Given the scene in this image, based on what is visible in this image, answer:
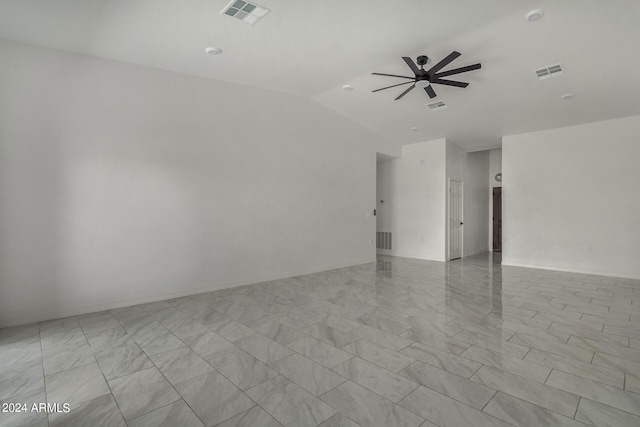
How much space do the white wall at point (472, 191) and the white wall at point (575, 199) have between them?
4.13 ft

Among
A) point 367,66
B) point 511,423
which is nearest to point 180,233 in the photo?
point 367,66

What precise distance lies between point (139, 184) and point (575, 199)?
8.37m

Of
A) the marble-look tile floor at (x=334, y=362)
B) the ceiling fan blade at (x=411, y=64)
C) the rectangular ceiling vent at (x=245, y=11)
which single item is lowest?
the marble-look tile floor at (x=334, y=362)

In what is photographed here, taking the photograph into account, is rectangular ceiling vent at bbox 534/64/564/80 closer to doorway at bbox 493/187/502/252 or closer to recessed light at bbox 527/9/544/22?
recessed light at bbox 527/9/544/22

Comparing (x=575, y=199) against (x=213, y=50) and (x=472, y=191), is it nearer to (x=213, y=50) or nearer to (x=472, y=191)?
(x=472, y=191)

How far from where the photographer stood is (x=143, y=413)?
6.34ft

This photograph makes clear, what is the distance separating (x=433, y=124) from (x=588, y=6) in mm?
3847

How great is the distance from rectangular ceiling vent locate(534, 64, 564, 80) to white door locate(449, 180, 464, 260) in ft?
12.8

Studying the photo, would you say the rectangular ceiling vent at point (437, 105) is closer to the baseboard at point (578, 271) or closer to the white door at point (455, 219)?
the white door at point (455, 219)

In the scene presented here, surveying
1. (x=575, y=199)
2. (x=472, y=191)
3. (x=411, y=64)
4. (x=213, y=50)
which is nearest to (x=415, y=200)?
(x=472, y=191)

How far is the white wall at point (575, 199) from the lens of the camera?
20.4ft

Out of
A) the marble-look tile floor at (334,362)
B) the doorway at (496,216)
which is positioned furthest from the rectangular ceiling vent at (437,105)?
the doorway at (496,216)

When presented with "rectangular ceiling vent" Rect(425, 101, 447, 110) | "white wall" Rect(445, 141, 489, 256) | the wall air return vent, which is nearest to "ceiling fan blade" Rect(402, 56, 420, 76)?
"rectangular ceiling vent" Rect(425, 101, 447, 110)

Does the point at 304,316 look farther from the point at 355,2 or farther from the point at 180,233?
the point at 355,2
